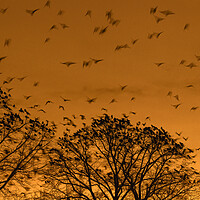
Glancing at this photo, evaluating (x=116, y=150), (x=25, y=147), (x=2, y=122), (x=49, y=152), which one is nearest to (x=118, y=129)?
(x=116, y=150)

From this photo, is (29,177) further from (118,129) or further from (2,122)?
(118,129)

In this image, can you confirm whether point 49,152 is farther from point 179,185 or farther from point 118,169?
point 179,185

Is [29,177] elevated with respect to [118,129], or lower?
lower

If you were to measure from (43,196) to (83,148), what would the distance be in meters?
4.62

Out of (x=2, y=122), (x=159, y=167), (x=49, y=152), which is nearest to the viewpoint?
(x=2, y=122)

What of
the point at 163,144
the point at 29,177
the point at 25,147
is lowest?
the point at 29,177

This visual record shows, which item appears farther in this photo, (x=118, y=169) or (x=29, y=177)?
(x=118, y=169)

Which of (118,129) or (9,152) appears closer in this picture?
(9,152)

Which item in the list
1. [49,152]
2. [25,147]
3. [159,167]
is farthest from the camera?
[159,167]

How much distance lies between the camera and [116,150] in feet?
91.7

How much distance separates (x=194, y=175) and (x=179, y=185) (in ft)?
6.34

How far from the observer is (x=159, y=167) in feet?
93.1

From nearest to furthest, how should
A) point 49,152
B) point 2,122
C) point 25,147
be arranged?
point 2,122 → point 25,147 → point 49,152

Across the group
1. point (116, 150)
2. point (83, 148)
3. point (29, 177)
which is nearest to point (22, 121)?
point (29, 177)
